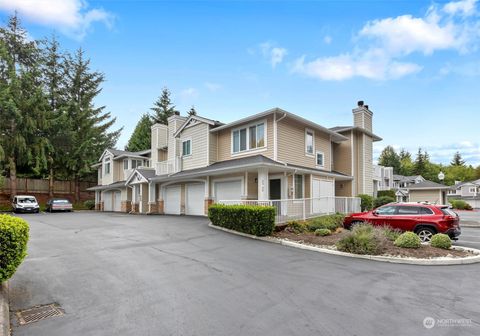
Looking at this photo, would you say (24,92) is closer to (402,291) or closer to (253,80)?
(253,80)

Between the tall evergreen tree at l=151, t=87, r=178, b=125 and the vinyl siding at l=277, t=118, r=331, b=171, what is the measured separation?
3339cm

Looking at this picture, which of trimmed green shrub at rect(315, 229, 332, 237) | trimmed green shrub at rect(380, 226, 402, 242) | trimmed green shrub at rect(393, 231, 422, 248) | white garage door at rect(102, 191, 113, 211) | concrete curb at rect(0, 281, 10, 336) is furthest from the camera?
white garage door at rect(102, 191, 113, 211)

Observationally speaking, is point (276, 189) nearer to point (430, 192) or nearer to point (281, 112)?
point (281, 112)

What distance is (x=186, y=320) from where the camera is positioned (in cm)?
430


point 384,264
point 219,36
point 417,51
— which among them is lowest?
point 384,264

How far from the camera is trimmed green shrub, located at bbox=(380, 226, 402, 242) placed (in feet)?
34.0

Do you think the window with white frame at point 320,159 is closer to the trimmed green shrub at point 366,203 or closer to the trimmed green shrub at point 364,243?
the trimmed green shrub at point 366,203

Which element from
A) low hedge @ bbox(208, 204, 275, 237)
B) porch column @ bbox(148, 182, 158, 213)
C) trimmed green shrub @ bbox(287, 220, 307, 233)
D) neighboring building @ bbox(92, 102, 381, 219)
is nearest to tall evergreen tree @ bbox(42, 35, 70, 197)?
neighboring building @ bbox(92, 102, 381, 219)

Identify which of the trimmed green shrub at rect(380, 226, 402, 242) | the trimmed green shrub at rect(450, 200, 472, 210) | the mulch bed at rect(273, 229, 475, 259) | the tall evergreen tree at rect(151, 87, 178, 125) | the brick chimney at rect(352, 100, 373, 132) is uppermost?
the tall evergreen tree at rect(151, 87, 178, 125)

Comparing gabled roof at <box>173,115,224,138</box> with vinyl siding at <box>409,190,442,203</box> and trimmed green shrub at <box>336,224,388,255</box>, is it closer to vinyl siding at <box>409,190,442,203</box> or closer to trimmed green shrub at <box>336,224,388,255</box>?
trimmed green shrub at <box>336,224,388,255</box>

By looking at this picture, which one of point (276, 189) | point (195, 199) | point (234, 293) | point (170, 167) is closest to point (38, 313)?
point (234, 293)

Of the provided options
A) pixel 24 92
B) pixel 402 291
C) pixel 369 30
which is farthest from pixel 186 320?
pixel 24 92

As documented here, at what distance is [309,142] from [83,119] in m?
31.5

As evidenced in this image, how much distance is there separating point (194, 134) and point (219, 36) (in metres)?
8.22
